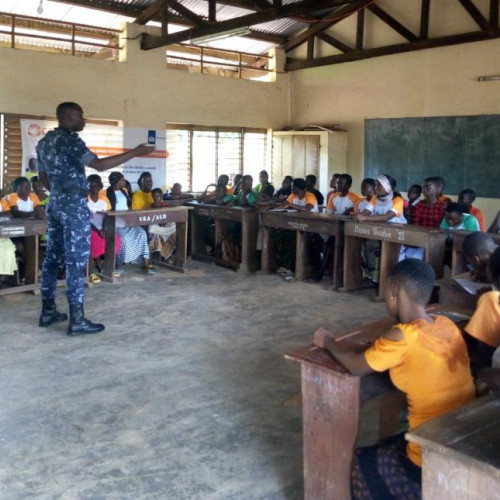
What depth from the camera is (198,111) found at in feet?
36.9

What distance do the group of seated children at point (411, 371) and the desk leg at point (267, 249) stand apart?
5.68 m

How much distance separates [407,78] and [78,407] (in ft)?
27.6

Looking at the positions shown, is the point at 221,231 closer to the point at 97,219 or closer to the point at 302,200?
the point at 302,200

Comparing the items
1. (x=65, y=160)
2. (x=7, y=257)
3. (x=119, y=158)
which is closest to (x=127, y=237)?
(x=7, y=257)

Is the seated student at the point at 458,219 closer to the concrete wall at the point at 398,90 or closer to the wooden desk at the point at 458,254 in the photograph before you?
the wooden desk at the point at 458,254

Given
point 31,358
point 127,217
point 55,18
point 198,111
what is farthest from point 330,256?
point 55,18

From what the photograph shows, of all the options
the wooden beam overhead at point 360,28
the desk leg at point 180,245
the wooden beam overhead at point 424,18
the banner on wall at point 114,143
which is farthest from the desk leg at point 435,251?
the wooden beam overhead at point 360,28

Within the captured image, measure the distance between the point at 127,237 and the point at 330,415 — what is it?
593 cm

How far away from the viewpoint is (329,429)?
2.47 metres

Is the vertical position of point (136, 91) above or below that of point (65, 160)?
above

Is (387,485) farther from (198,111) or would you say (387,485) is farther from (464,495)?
(198,111)

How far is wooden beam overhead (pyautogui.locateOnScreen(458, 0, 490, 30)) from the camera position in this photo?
30.3ft

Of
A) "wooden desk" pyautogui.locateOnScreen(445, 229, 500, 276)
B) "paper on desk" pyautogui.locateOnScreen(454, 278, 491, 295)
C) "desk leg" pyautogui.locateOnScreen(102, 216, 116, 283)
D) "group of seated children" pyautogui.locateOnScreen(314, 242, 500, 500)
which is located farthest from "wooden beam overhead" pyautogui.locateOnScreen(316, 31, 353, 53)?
"group of seated children" pyautogui.locateOnScreen(314, 242, 500, 500)

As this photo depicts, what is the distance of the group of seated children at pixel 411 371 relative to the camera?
2.22 metres
